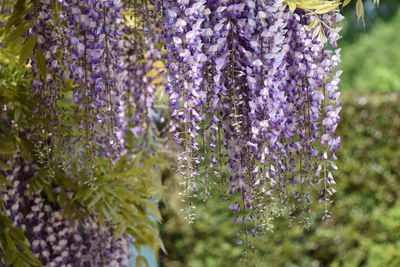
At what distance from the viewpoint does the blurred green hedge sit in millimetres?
4211

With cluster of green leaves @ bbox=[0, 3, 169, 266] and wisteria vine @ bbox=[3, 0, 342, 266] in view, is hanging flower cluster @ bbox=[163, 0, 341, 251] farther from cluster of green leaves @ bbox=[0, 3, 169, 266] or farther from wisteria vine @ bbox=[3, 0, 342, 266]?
→ cluster of green leaves @ bbox=[0, 3, 169, 266]

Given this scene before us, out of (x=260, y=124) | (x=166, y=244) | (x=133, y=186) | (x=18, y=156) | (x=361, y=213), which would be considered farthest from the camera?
(x=166, y=244)

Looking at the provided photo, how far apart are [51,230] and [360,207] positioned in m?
2.02

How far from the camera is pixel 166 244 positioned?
4.72 meters

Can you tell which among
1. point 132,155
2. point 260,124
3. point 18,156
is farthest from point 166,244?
point 260,124

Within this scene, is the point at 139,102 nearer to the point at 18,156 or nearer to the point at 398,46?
the point at 18,156

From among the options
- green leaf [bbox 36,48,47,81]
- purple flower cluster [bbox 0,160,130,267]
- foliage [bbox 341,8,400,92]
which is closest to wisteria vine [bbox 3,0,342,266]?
green leaf [bbox 36,48,47,81]

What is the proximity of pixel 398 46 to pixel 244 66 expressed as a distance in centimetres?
801

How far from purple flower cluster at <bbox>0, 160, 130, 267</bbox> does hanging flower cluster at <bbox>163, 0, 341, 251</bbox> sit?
1.29 meters

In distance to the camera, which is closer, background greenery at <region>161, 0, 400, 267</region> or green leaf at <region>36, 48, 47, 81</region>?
green leaf at <region>36, 48, 47, 81</region>

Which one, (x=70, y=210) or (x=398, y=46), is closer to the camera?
(x=70, y=210)

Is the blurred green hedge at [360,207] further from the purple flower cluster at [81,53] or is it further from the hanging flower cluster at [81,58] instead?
the purple flower cluster at [81,53]

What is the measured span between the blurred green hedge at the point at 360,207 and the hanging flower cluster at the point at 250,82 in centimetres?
220

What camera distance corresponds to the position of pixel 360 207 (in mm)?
4270
